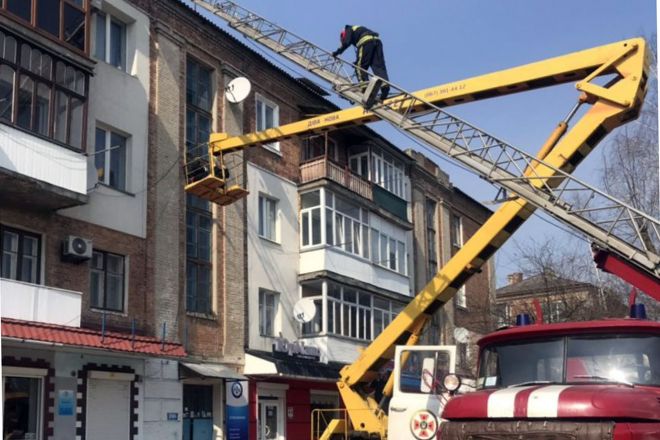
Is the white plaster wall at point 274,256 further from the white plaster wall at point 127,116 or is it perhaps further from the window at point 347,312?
the white plaster wall at point 127,116

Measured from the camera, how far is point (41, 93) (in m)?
18.2

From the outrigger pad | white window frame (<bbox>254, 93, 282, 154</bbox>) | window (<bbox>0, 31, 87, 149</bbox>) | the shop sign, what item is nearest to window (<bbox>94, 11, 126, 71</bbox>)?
window (<bbox>0, 31, 87, 149</bbox>)

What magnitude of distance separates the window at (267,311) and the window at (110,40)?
28.6 feet

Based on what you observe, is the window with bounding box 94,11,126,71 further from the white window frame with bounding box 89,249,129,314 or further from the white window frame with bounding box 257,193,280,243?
the white window frame with bounding box 257,193,280,243

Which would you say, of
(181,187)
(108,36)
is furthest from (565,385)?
(108,36)

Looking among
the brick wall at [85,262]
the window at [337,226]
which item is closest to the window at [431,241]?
the window at [337,226]

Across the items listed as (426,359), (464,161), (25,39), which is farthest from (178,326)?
(426,359)

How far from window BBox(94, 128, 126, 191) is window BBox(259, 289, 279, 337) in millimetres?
6884

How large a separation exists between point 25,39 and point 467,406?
548 inches

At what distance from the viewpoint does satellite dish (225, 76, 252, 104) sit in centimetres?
2561

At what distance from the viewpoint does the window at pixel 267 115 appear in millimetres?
27766

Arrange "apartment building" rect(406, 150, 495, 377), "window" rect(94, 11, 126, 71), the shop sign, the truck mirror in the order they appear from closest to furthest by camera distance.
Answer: the truck mirror, "window" rect(94, 11, 126, 71), the shop sign, "apartment building" rect(406, 150, 495, 377)

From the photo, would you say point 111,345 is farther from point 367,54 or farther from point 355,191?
point 355,191

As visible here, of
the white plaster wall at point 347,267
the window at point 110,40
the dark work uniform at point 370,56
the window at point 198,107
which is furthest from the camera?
the white plaster wall at point 347,267
